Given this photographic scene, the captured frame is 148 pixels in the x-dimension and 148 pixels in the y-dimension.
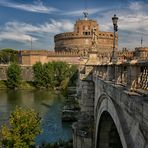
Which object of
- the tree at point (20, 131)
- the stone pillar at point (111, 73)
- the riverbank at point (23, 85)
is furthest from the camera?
the riverbank at point (23, 85)

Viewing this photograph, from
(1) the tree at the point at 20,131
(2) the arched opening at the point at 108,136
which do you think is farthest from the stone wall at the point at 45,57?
(2) the arched opening at the point at 108,136

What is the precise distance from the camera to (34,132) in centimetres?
1530

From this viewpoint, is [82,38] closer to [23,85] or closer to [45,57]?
[45,57]

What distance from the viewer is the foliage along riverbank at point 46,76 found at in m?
56.2

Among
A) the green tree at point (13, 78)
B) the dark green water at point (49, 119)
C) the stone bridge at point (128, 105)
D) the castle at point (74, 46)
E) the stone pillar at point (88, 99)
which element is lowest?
the dark green water at point (49, 119)

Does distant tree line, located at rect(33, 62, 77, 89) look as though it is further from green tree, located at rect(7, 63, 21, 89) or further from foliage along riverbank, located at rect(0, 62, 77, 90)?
green tree, located at rect(7, 63, 21, 89)

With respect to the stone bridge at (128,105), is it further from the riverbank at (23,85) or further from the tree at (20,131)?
the riverbank at (23,85)

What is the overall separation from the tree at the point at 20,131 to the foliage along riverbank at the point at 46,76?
3956 cm

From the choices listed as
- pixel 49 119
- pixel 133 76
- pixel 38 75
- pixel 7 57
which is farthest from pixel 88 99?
pixel 7 57

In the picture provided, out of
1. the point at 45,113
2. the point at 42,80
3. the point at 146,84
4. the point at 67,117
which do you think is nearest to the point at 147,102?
the point at 146,84

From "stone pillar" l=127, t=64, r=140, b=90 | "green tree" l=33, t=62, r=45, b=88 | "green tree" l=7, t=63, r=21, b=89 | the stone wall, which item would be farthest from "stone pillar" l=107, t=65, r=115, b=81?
the stone wall

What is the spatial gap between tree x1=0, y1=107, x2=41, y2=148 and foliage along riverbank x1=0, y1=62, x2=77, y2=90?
39.6 metres

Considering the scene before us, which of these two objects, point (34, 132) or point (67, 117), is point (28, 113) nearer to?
point (34, 132)

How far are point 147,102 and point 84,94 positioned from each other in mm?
10614
